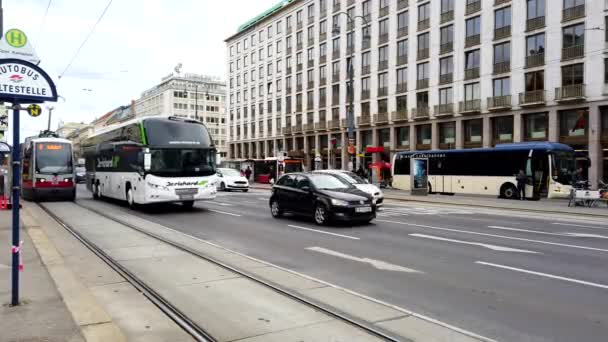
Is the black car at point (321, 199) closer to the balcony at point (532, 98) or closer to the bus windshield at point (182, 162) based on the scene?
the bus windshield at point (182, 162)

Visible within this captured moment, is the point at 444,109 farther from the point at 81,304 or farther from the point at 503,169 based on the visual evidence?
the point at 81,304

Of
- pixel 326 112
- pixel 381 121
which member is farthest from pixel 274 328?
pixel 326 112

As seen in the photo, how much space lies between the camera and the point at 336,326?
484 centimetres

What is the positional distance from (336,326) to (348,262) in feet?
10.8

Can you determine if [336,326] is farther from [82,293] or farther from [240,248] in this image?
[240,248]

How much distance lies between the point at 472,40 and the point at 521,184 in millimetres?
21888

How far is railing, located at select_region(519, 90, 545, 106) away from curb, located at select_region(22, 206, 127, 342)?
37362mm

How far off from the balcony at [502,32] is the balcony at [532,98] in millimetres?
5307

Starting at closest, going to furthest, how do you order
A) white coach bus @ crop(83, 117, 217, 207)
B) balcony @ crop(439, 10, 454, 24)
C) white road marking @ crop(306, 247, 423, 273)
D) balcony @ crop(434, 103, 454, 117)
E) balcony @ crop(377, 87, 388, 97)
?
white road marking @ crop(306, 247, 423, 273) → white coach bus @ crop(83, 117, 217, 207) → balcony @ crop(434, 103, 454, 117) → balcony @ crop(439, 10, 454, 24) → balcony @ crop(377, 87, 388, 97)

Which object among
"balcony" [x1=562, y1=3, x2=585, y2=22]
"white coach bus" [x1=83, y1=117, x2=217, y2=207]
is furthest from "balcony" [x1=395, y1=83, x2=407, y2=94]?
"white coach bus" [x1=83, y1=117, x2=217, y2=207]

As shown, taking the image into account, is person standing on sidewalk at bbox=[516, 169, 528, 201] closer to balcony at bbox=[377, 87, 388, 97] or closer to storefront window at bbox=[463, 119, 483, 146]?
storefront window at bbox=[463, 119, 483, 146]

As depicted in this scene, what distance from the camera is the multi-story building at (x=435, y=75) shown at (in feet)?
116

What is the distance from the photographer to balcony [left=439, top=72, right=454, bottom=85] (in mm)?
44812

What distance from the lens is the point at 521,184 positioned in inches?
993
